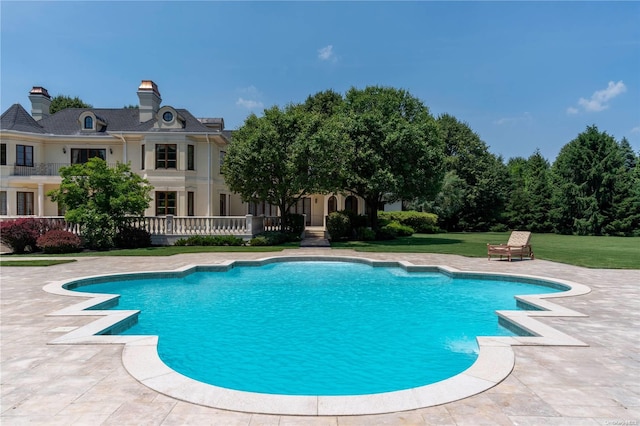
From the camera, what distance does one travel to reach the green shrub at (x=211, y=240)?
23.4 metres

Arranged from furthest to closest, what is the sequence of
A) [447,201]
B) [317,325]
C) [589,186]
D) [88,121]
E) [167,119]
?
[589,186] → [447,201] → [88,121] → [167,119] → [317,325]

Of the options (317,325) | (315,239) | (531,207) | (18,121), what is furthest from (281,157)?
(531,207)

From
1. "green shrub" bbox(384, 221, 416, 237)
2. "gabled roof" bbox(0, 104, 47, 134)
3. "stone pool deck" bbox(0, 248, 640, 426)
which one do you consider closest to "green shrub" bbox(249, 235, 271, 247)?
"green shrub" bbox(384, 221, 416, 237)

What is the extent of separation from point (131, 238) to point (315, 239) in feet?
38.7

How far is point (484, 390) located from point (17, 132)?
111 ft

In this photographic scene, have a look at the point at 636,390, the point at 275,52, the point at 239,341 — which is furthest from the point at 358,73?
the point at 636,390

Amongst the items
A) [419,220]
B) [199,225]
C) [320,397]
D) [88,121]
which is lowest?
[320,397]

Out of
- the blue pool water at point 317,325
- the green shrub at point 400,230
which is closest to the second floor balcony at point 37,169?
the blue pool water at point 317,325

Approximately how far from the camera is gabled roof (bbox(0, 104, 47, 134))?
27859 mm

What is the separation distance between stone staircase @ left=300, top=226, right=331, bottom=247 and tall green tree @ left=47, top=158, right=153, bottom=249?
32.8 ft

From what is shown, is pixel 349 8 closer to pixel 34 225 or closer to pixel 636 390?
pixel 636 390

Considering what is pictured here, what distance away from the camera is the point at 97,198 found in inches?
820

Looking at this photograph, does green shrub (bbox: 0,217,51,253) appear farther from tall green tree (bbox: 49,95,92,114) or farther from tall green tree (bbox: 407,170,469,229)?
tall green tree (bbox: 49,95,92,114)

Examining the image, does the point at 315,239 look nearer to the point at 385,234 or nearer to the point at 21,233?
the point at 385,234
